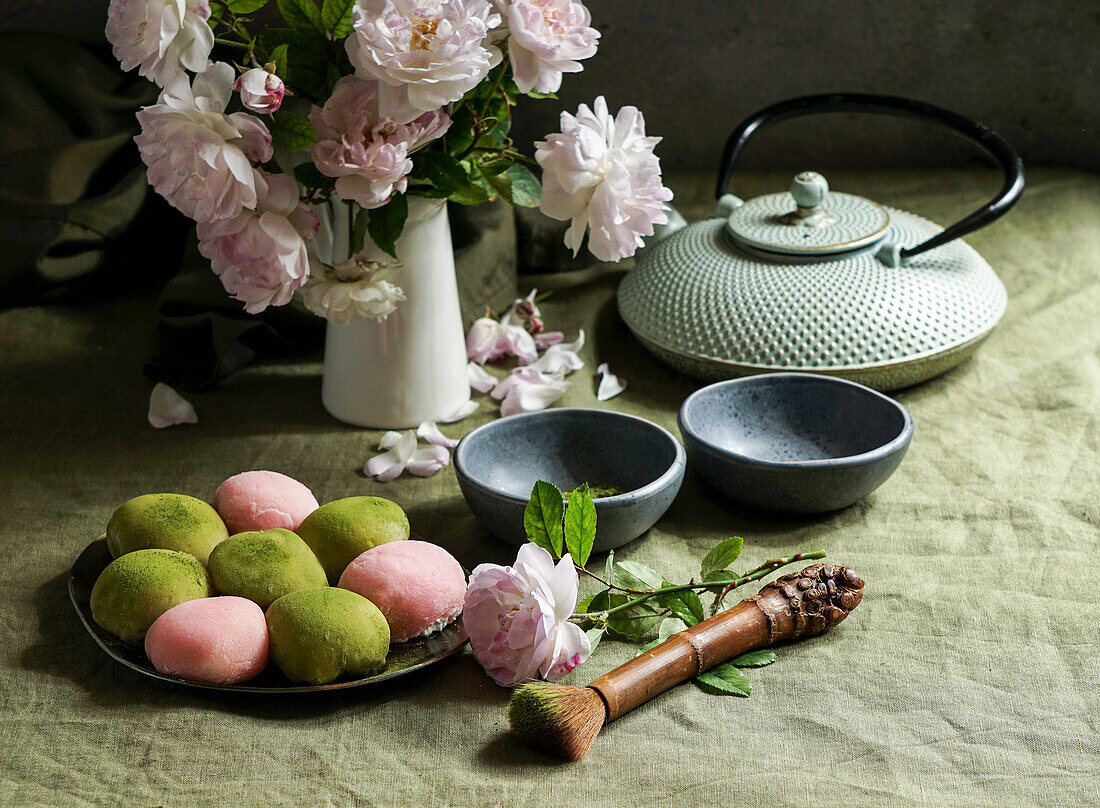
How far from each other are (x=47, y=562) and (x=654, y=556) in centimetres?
37

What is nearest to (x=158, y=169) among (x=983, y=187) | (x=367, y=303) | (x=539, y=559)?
(x=367, y=303)

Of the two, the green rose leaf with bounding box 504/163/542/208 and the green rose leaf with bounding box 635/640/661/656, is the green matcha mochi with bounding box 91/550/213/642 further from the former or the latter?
the green rose leaf with bounding box 504/163/542/208

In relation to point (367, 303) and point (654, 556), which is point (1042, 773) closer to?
point (654, 556)

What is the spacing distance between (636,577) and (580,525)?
55 mm

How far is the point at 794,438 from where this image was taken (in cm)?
76

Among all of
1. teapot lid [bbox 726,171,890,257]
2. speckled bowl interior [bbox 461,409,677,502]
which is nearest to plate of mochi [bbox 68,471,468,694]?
speckled bowl interior [bbox 461,409,677,502]

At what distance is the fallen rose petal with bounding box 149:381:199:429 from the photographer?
2.65ft

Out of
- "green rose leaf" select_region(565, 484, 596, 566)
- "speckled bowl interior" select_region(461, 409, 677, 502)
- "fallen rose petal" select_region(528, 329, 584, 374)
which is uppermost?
"green rose leaf" select_region(565, 484, 596, 566)

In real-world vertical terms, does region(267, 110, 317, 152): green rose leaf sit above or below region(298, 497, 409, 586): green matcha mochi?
above

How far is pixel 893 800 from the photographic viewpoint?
0.46 m

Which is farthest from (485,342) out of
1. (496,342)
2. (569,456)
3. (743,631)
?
(743,631)

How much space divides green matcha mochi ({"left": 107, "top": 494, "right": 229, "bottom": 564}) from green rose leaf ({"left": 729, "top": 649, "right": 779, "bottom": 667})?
11.3 inches

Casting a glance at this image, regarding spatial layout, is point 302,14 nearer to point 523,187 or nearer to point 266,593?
point 523,187

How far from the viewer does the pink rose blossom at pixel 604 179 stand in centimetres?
64
